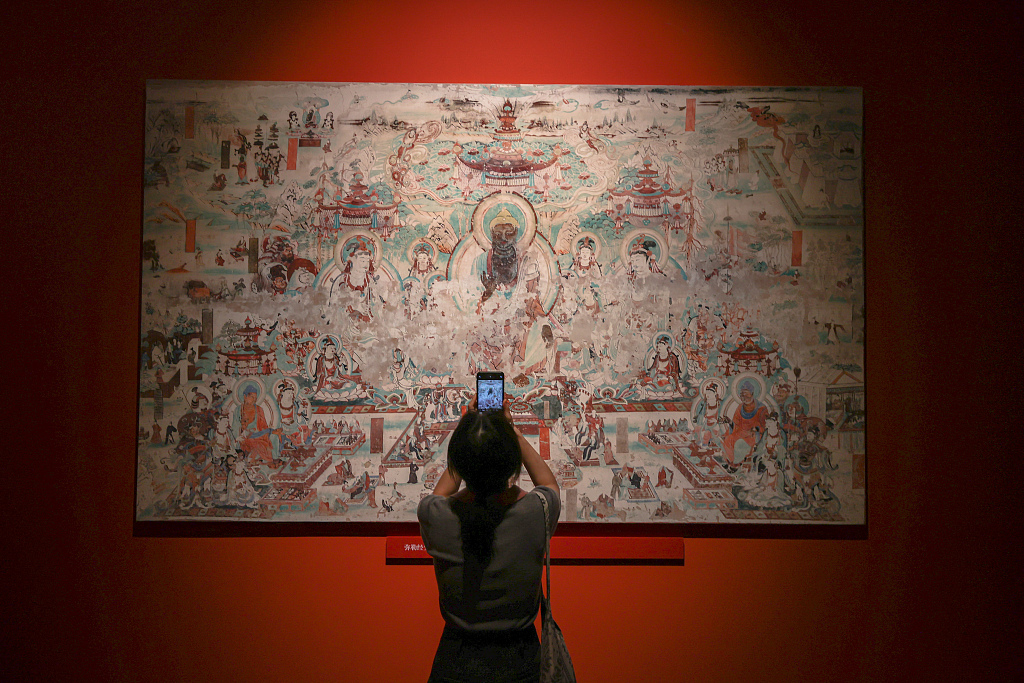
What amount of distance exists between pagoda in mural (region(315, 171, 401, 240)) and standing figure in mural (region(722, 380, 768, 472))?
87.7 inches

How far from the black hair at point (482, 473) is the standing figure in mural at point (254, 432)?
5.33 ft

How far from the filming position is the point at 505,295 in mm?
3418

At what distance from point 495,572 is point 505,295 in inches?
65.9

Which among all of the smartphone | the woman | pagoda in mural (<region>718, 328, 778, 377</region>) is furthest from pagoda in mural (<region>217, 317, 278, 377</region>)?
pagoda in mural (<region>718, 328, 778, 377</region>)

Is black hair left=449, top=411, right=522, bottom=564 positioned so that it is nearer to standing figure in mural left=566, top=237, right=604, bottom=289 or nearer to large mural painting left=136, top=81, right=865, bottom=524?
→ large mural painting left=136, top=81, right=865, bottom=524

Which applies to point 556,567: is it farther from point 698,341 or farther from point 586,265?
point 586,265

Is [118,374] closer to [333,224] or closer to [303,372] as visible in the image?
[303,372]

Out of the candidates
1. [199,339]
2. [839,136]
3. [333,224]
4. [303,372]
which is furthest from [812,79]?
[199,339]

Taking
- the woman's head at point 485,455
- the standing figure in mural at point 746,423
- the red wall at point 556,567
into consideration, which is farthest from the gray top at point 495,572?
the standing figure in mural at point 746,423

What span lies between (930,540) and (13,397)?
543 centimetres

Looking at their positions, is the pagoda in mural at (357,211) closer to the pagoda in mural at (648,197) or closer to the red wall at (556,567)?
the red wall at (556,567)

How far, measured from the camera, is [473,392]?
3369 millimetres

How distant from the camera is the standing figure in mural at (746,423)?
340 cm

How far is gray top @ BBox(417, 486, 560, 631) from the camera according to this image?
7.13ft
